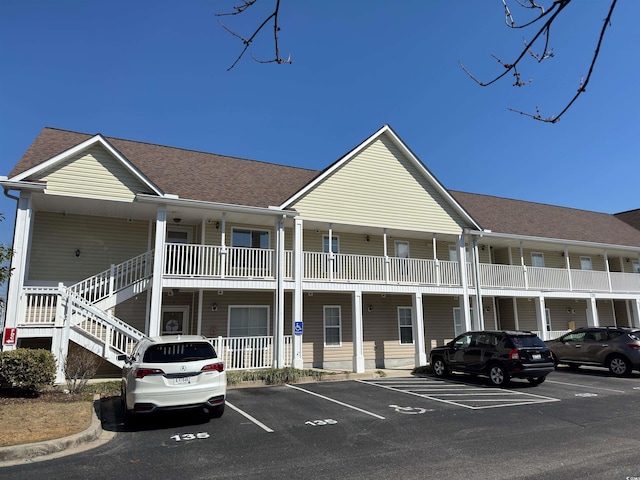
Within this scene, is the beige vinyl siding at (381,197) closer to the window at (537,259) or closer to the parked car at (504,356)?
the parked car at (504,356)

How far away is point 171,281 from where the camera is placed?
46.2 feet

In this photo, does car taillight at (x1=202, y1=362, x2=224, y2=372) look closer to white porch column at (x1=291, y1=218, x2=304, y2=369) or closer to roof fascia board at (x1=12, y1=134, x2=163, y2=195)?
white porch column at (x1=291, y1=218, x2=304, y2=369)

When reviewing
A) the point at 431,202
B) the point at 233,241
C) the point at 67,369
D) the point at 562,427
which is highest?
the point at 431,202

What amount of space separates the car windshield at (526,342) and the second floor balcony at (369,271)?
5.76m

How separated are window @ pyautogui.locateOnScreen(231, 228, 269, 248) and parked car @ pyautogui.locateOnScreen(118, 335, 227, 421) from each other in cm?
877

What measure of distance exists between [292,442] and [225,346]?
9.10m

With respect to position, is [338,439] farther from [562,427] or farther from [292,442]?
[562,427]

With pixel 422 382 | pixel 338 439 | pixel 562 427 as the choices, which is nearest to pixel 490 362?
pixel 422 382

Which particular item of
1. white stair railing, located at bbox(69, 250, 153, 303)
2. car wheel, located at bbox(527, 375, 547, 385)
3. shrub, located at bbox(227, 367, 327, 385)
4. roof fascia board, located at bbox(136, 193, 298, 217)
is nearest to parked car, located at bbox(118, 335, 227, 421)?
shrub, located at bbox(227, 367, 327, 385)

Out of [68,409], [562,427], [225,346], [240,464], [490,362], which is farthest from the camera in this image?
[225,346]

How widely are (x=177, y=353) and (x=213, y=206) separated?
7383 mm

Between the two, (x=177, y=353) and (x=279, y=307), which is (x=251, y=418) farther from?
(x=279, y=307)

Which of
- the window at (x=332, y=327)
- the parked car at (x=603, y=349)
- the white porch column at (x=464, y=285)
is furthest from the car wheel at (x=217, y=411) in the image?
the parked car at (x=603, y=349)

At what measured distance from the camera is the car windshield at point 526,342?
42.2ft
